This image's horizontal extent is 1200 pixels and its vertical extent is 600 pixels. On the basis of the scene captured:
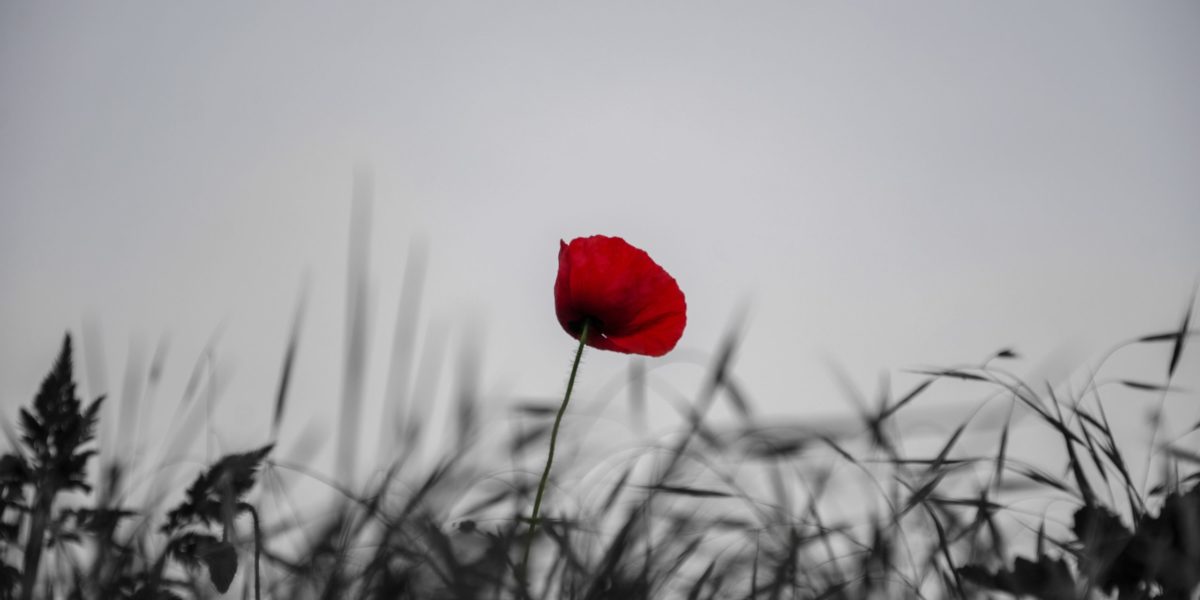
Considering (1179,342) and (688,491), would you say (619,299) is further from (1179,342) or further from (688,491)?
(1179,342)

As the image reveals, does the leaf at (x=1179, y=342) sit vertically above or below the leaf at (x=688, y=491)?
above

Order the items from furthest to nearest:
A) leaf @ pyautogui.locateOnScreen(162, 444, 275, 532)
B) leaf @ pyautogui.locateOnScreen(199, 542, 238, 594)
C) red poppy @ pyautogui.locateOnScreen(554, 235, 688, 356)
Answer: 1. red poppy @ pyautogui.locateOnScreen(554, 235, 688, 356)
2. leaf @ pyautogui.locateOnScreen(162, 444, 275, 532)
3. leaf @ pyautogui.locateOnScreen(199, 542, 238, 594)

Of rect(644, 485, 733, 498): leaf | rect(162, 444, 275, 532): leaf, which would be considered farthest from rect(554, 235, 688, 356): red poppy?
rect(162, 444, 275, 532): leaf

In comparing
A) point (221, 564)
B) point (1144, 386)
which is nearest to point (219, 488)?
point (221, 564)

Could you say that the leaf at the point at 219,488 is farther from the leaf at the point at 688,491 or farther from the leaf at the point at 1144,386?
the leaf at the point at 1144,386

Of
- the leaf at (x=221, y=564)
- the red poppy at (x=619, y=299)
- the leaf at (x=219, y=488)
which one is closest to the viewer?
the leaf at (x=221, y=564)

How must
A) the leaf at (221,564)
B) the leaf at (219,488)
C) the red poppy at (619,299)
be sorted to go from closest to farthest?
the leaf at (221,564) < the leaf at (219,488) < the red poppy at (619,299)

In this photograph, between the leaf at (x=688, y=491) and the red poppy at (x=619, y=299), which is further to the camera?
the red poppy at (x=619, y=299)

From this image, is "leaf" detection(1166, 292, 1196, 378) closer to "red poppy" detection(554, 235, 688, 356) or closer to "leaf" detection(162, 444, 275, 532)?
"red poppy" detection(554, 235, 688, 356)

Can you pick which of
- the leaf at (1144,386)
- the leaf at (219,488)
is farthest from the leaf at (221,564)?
the leaf at (1144,386)
